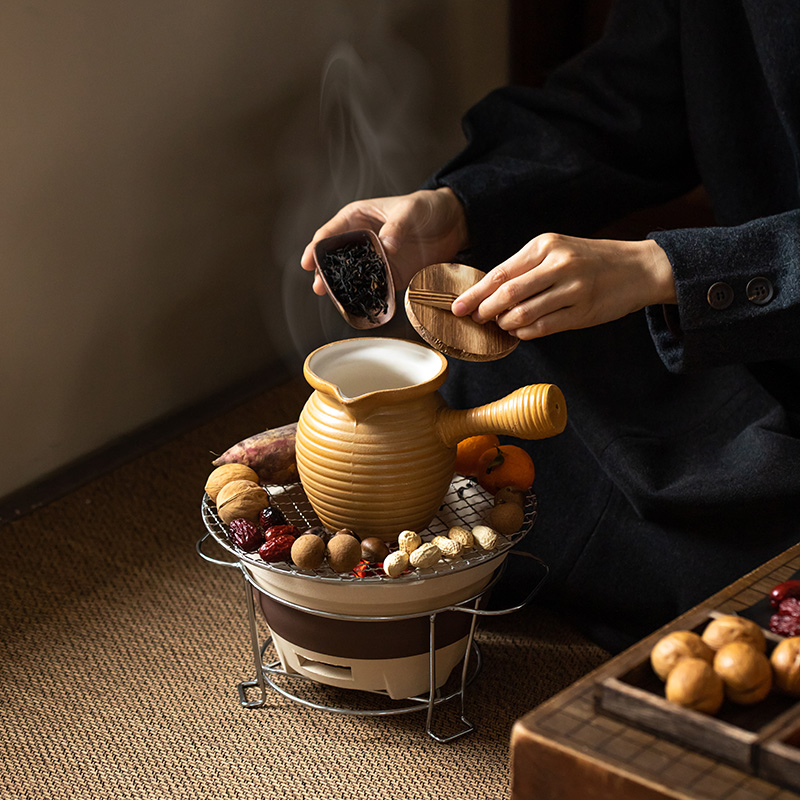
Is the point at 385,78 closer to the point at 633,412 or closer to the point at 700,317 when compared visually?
the point at 633,412

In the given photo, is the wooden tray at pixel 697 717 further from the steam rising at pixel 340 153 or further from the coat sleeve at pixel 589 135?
the steam rising at pixel 340 153

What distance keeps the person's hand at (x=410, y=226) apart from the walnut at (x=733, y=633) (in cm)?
70

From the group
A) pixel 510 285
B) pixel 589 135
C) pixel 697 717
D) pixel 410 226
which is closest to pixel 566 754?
pixel 697 717

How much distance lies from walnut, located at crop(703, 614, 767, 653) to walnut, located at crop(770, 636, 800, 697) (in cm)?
2

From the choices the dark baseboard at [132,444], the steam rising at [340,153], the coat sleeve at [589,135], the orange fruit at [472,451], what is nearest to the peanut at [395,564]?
the orange fruit at [472,451]

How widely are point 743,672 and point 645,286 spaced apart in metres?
0.47

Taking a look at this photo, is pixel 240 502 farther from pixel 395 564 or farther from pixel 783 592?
pixel 783 592

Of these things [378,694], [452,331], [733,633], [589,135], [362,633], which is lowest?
[378,694]

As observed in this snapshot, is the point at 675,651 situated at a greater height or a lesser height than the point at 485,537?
greater

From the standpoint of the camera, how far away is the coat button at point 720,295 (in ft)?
3.62

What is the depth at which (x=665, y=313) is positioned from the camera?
1.14 metres

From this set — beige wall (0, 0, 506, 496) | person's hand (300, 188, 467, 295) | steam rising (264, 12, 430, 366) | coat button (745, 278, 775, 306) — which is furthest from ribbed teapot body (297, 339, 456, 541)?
steam rising (264, 12, 430, 366)

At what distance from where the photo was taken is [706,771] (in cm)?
71

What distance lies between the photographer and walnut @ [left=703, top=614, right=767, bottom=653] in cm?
81
